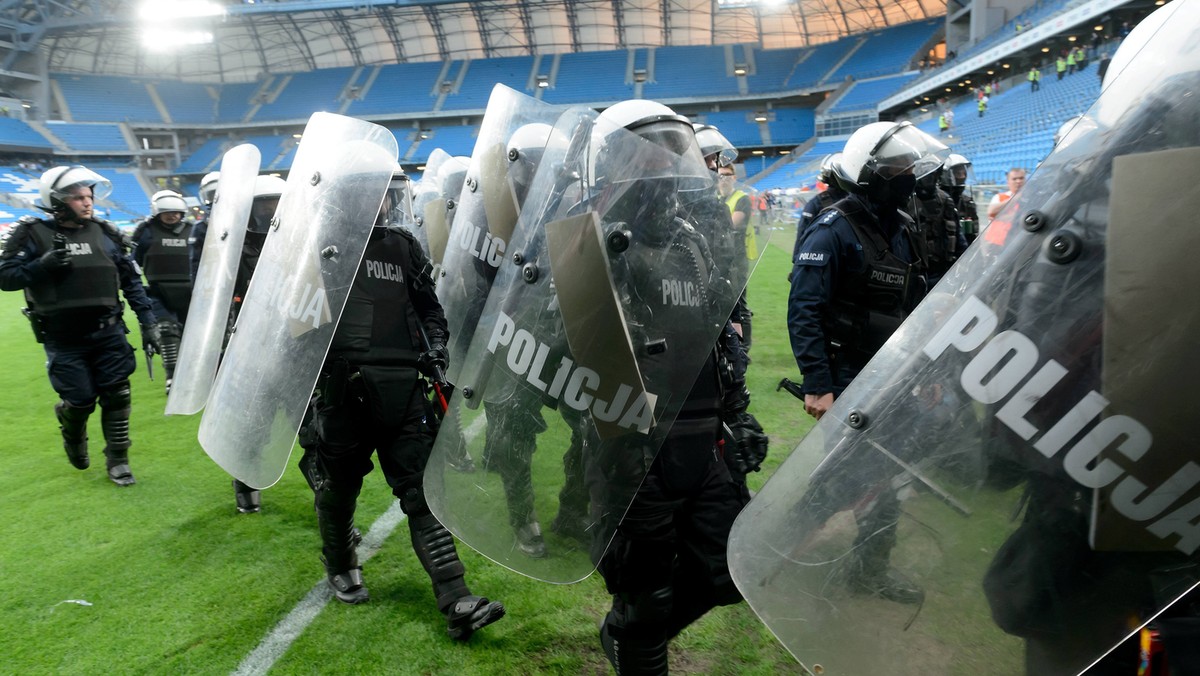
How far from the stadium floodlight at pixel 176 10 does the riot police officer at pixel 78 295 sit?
133ft

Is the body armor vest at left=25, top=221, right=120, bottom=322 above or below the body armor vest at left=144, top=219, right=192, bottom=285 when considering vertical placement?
above

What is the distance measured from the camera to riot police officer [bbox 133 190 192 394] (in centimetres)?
671

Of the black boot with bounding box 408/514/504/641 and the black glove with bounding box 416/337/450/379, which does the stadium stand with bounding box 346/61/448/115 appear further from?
the black boot with bounding box 408/514/504/641

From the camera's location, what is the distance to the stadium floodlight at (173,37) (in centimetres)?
4028

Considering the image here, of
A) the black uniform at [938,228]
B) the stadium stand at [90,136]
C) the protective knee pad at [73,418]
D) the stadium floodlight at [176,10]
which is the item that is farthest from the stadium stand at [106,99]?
the black uniform at [938,228]

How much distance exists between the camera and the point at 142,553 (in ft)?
12.6

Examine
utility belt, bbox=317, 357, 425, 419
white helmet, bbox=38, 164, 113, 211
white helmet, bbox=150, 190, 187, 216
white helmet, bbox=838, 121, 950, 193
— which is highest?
white helmet, bbox=838, 121, 950, 193

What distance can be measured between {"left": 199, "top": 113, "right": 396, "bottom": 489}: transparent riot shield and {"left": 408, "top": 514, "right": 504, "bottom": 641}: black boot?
67cm

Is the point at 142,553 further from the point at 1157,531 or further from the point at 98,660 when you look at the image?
the point at 1157,531

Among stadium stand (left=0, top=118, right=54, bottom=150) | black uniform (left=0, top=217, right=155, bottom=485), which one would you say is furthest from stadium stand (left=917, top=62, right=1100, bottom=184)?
stadium stand (left=0, top=118, right=54, bottom=150)

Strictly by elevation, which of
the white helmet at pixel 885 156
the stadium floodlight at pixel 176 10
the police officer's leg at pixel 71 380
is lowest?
the police officer's leg at pixel 71 380

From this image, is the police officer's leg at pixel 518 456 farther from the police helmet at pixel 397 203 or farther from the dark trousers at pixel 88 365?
the dark trousers at pixel 88 365

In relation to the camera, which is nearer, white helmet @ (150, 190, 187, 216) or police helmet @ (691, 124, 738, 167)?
police helmet @ (691, 124, 738, 167)

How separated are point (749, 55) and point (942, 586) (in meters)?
48.5
